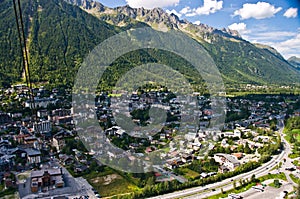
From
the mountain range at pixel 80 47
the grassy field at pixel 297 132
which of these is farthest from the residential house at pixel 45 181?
the mountain range at pixel 80 47

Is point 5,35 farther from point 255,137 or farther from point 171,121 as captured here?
point 255,137

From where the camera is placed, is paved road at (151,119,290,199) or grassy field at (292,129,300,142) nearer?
paved road at (151,119,290,199)

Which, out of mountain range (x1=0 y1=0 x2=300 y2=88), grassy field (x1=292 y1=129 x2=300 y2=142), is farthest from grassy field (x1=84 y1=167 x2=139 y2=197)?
mountain range (x1=0 y1=0 x2=300 y2=88)

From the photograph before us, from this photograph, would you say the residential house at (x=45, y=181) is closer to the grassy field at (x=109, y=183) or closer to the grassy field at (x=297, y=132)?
the grassy field at (x=109, y=183)

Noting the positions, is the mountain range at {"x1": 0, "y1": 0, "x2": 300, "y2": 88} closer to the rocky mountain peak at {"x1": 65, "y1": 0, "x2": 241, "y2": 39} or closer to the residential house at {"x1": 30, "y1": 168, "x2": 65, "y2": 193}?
the rocky mountain peak at {"x1": 65, "y1": 0, "x2": 241, "y2": 39}

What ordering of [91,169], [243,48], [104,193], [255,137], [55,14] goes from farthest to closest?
[243,48], [55,14], [255,137], [91,169], [104,193]

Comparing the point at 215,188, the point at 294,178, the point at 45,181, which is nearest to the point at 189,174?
the point at 215,188

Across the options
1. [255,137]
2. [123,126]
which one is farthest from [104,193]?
[255,137]
